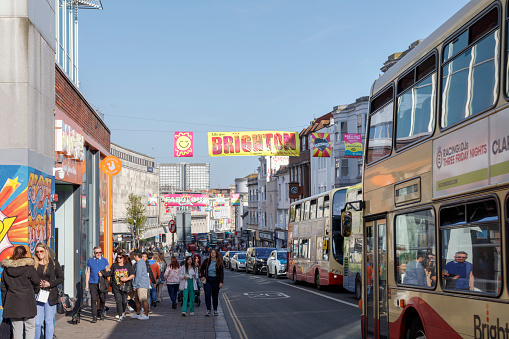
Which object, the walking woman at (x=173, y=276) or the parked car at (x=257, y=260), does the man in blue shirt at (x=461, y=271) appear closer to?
the walking woman at (x=173, y=276)

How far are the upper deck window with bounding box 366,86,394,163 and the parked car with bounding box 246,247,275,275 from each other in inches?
1335

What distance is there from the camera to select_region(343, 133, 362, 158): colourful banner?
36.0 meters

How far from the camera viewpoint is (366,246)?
1099 cm

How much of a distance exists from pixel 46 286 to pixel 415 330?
576 centimetres

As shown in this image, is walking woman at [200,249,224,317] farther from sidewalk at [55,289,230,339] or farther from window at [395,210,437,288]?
window at [395,210,437,288]

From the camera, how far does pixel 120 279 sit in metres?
16.5

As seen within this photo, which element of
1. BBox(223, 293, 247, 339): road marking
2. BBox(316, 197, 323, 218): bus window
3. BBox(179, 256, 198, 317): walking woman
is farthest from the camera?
BBox(316, 197, 323, 218): bus window

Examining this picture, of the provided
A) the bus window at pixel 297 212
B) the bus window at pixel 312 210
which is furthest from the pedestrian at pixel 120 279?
the bus window at pixel 297 212

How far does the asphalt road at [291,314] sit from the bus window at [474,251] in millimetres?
7067

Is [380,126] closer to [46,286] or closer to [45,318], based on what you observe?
[46,286]

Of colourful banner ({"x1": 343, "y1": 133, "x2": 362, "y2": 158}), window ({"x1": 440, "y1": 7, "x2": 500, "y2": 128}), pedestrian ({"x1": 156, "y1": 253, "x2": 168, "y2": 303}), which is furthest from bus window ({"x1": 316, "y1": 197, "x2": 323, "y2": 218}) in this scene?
window ({"x1": 440, "y1": 7, "x2": 500, "y2": 128})

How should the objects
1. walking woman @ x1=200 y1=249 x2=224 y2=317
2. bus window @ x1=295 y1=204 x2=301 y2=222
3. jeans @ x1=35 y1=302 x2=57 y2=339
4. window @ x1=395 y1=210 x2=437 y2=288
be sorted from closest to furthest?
window @ x1=395 y1=210 x2=437 y2=288, jeans @ x1=35 y1=302 x2=57 y2=339, walking woman @ x1=200 y1=249 x2=224 y2=317, bus window @ x1=295 y1=204 x2=301 y2=222

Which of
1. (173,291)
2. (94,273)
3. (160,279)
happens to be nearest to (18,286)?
(94,273)

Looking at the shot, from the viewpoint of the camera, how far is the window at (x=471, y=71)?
6.33 metres
